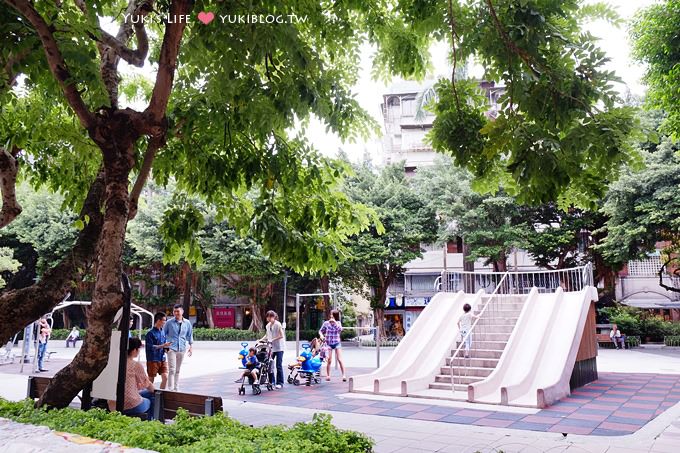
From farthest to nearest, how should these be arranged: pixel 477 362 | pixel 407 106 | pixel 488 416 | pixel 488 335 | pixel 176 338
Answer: pixel 407 106
pixel 488 335
pixel 477 362
pixel 176 338
pixel 488 416

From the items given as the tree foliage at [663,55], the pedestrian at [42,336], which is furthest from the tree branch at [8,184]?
the tree foliage at [663,55]

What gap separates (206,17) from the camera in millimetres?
5148

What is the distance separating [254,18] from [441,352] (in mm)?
9833

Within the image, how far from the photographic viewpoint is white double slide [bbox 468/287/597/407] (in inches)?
398

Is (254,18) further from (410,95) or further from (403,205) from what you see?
(410,95)

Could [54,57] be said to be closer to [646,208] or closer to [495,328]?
[495,328]

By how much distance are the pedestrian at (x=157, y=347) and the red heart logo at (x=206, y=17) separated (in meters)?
6.82

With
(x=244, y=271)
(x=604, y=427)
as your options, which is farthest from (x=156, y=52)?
(x=244, y=271)

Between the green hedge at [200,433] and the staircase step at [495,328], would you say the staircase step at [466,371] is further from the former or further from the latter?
the green hedge at [200,433]

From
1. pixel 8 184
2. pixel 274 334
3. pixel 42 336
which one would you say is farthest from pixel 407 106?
pixel 8 184

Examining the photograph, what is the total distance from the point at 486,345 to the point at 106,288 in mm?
10351

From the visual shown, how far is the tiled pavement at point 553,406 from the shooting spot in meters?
8.23

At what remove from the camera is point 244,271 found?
1209 inches

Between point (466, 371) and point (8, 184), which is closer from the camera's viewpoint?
point (8, 184)
